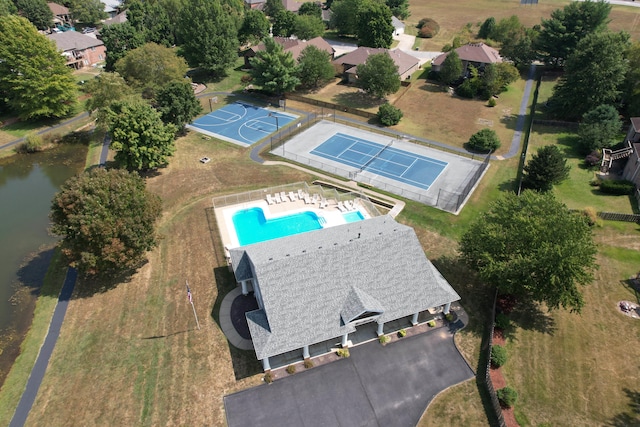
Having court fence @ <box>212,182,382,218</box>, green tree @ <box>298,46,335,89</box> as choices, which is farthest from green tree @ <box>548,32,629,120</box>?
court fence @ <box>212,182,382,218</box>

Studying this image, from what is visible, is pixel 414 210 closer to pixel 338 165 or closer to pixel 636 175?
pixel 338 165

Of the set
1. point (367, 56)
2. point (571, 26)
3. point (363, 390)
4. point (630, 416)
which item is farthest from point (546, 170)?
point (571, 26)

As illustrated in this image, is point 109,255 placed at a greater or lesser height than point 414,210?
greater

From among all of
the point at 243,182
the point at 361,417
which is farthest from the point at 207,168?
the point at 361,417

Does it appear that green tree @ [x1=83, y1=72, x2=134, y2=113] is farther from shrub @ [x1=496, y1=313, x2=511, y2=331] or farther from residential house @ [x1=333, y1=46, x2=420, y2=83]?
shrub @ [x1=496, y1=313, x2=511, y2=331]

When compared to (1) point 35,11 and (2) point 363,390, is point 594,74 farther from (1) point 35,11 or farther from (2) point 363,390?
(1) point 35,11

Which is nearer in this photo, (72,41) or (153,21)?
(72,41)

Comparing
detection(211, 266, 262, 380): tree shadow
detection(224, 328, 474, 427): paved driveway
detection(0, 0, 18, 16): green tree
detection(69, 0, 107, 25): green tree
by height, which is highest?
detection(0, 0, 18, 16): green tree
